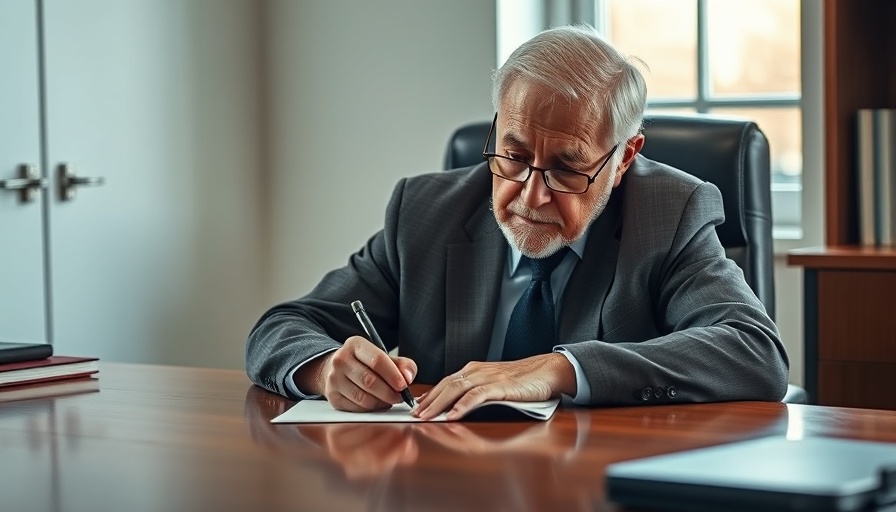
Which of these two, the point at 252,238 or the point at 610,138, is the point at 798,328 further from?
the point at 252,238

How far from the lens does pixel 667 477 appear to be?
3.19ft

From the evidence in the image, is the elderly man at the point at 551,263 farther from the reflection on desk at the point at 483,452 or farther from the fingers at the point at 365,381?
the reflection on desk at the point at 483,452

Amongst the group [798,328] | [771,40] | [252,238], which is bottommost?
[798,328]

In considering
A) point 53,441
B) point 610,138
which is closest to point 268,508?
point 53,441

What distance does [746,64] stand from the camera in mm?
3469

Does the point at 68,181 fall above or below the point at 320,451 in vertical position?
above

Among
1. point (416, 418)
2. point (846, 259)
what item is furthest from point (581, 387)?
point (846, 259)

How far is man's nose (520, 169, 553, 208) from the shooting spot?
195 centimetres

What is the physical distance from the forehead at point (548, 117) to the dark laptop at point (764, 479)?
94 cm

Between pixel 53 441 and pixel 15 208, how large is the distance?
76.8 inches

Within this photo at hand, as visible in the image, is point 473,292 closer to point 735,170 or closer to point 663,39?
point 735,170

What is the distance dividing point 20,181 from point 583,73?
1818mm

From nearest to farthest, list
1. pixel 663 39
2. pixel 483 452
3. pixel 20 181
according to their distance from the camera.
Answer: pixel 483 452 < pixel 20 181 < pixel 663 39

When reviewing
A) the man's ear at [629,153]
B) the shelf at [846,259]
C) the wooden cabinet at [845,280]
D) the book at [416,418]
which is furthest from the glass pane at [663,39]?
the book at [416,418]
